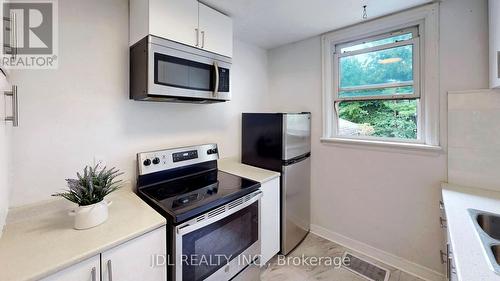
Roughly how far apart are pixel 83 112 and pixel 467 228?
2211mm

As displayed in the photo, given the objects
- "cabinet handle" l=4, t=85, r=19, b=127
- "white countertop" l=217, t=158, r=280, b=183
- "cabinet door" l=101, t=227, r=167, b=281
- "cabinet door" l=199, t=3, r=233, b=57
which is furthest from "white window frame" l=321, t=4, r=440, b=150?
"cabinet handle" l=4, t=85, r=19, b=127

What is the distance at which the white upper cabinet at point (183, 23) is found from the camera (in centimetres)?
130

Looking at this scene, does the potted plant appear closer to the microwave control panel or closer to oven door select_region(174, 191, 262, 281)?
oven door select_region(174, 191, 262, 281)

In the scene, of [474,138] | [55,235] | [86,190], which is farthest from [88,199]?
[474,138]

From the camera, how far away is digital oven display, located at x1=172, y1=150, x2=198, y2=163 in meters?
1.69

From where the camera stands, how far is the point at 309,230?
7.95 ft

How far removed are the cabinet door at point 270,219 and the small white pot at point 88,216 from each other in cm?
113

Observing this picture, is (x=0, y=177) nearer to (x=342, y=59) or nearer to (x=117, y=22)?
(x=117, y=22)

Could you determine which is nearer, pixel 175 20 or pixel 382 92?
pixel 175 20

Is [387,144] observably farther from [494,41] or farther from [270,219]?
[270,219]

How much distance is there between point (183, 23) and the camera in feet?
4.72

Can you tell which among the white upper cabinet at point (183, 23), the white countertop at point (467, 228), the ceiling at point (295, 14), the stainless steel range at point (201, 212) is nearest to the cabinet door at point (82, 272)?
the stainless steel range at point (201, 212)

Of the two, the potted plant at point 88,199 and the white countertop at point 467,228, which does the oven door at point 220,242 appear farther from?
the white countertop at point 467,228

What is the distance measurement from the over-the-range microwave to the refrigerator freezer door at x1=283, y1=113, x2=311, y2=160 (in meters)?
0.69
